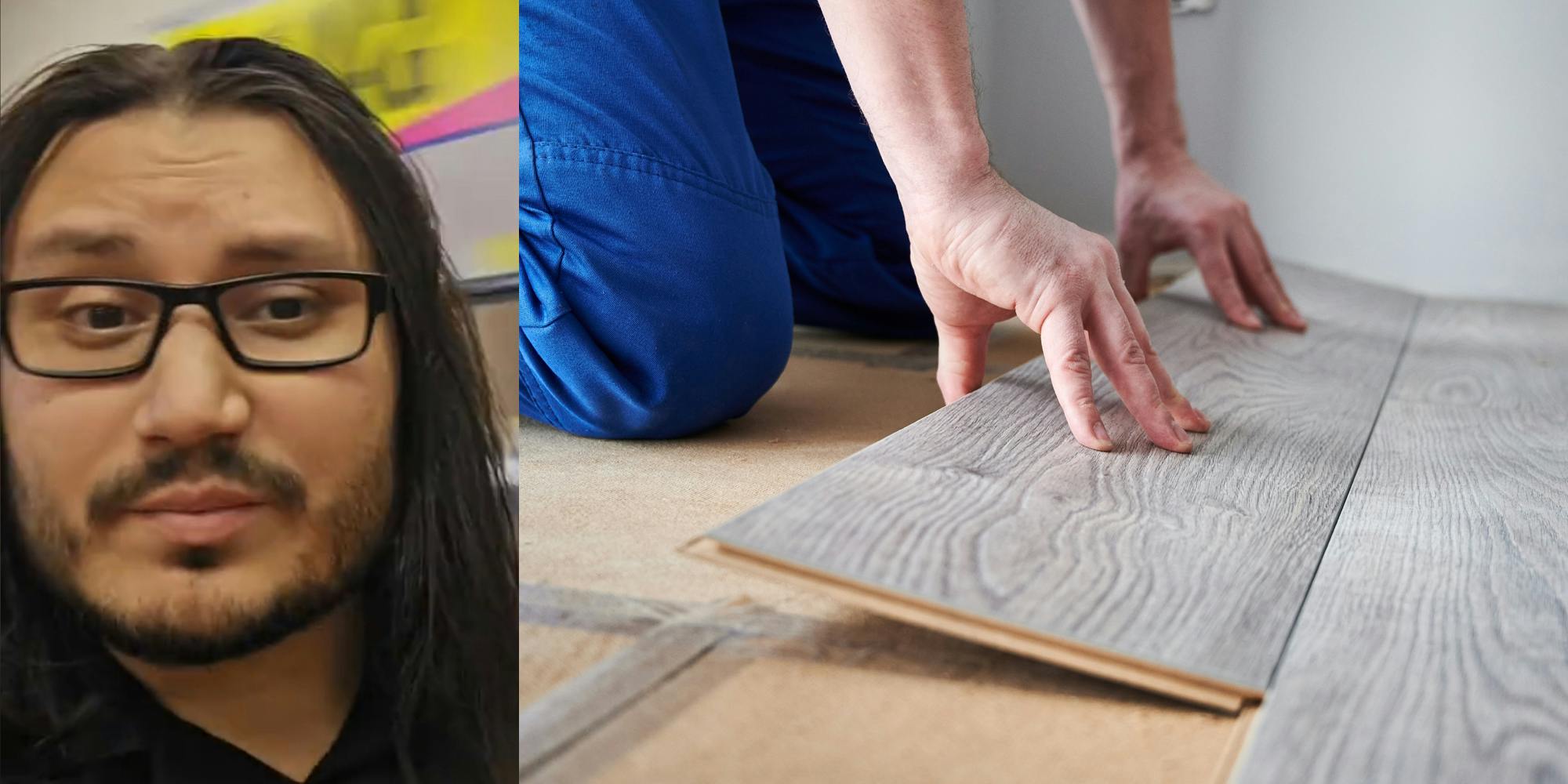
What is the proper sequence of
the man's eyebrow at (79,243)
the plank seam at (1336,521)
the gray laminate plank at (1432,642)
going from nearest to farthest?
the man's eyebrow at (79,243) → the gray laminate plank at (1432,642) → the plank seam at (1336,521)

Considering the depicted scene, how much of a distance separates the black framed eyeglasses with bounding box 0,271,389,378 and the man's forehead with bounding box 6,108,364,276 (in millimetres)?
11

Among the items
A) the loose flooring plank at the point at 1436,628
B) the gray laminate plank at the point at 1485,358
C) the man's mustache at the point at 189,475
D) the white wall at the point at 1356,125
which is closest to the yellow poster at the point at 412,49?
the man's mustache at the point at 189,475

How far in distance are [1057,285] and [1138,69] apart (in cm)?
100

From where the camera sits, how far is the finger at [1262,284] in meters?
1.88

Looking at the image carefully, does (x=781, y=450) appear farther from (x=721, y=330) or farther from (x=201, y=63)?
(x=201, y=63)

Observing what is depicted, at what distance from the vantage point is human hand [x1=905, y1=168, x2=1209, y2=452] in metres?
0.98

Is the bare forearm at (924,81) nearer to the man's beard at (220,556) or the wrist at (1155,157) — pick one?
the man's beard at (220,556)

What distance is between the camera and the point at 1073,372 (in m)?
0.99

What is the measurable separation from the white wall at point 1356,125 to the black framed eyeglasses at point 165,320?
305 centimetres

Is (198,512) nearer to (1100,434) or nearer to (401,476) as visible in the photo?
(401,476)

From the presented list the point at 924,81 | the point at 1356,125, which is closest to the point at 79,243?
the point at 924,81

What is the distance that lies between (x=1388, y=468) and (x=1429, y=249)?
259cm

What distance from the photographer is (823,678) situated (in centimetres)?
69

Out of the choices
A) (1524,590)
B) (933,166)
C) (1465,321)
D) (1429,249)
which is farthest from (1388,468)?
(1429,249)
